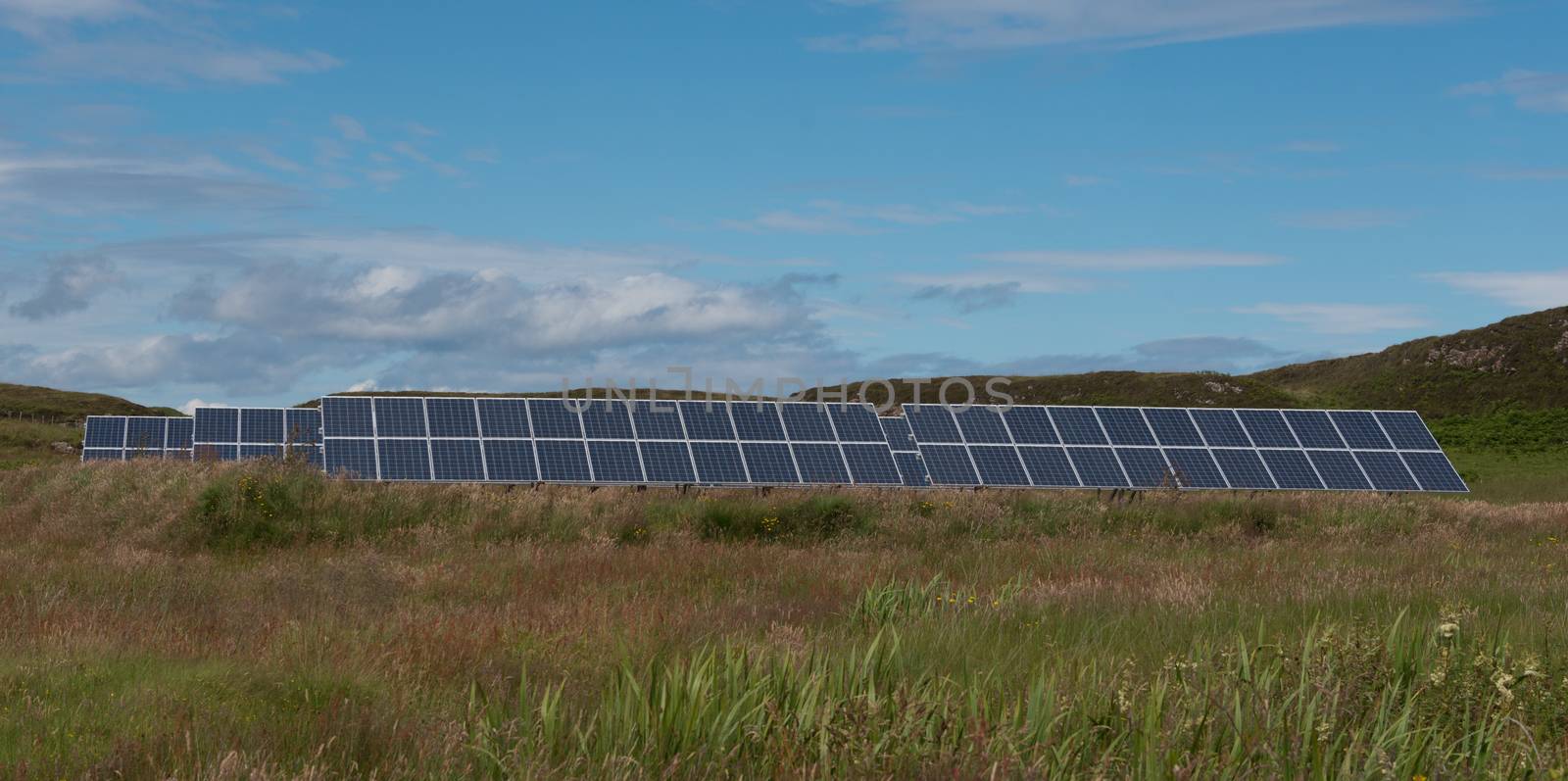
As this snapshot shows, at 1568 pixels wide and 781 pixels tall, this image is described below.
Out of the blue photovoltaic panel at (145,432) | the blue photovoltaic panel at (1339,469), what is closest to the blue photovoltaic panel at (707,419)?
the blue photovoltaic panel at (1339,469)

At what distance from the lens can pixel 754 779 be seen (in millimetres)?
5531

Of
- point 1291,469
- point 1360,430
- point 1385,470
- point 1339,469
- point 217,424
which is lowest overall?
point 1385,470

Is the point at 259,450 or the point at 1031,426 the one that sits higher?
the point at 259,450

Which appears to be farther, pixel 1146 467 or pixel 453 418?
pixel 1146 467

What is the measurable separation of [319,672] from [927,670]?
3.86 m

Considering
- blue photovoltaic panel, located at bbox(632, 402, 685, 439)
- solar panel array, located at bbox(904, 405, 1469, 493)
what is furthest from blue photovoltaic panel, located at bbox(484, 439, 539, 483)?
solar panel array, located at bbox(904, 405, 1469, 493)

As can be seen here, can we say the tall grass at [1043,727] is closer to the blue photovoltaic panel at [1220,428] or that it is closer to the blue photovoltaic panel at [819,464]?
the blue photovoltaic panel at [819,464]

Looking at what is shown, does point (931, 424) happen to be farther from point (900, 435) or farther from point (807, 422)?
point (807, 422)

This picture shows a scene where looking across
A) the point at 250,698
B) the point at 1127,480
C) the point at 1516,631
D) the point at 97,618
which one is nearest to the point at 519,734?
the point at 250,698

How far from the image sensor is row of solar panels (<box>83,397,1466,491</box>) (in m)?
27.1

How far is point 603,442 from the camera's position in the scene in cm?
2816

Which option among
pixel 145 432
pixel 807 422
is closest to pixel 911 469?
pixel 807 422

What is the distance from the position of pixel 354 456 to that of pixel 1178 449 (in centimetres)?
2084

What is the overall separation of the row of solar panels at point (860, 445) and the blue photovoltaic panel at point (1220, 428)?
7 cm
